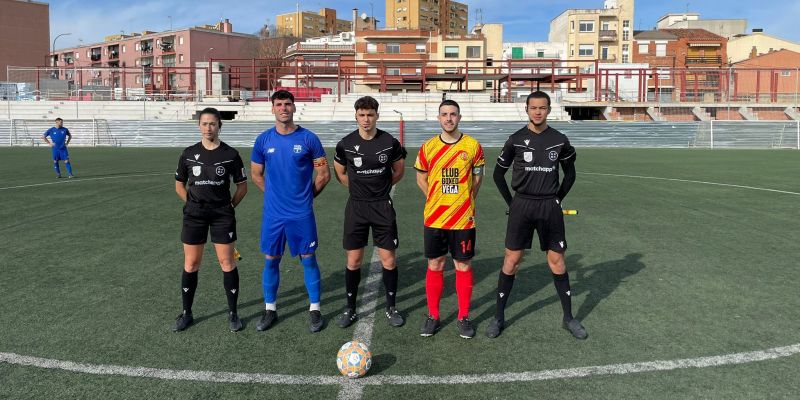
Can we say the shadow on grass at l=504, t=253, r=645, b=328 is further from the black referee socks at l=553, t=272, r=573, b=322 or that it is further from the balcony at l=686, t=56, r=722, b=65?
the balcony at l=686, t=56, r=722, b=65

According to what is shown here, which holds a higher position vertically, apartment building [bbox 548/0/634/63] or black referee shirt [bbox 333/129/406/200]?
apartment building [bbox 548/0/634/63]

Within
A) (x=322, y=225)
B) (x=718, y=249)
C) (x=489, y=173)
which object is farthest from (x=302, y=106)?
(x=718, y=249)

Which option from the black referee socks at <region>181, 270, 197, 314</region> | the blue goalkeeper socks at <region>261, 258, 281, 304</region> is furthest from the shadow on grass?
the black referee socks at <region>181, 270, 197, 314</region>

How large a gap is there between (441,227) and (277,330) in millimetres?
1693

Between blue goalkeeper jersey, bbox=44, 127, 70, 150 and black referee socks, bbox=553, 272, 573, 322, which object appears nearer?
black referee socks, bbox=553, 272, 573, 322

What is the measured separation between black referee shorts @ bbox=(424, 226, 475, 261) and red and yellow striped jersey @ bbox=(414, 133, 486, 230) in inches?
2.0

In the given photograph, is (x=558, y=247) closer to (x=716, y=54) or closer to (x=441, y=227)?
(x=441, y=227)

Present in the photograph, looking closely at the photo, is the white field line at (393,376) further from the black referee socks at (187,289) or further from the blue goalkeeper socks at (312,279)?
the blue goalkeeper socks at (312,279)

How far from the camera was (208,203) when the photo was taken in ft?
16.1

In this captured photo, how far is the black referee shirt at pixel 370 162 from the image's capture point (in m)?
4.97

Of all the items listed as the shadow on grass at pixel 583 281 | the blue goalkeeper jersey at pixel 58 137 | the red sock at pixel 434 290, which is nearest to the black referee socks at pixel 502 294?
the shadow on grass at pixel 583 281

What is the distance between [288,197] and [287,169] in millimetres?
245

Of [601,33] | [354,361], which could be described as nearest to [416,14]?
[601,33]

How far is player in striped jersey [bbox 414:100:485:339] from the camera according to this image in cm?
479
